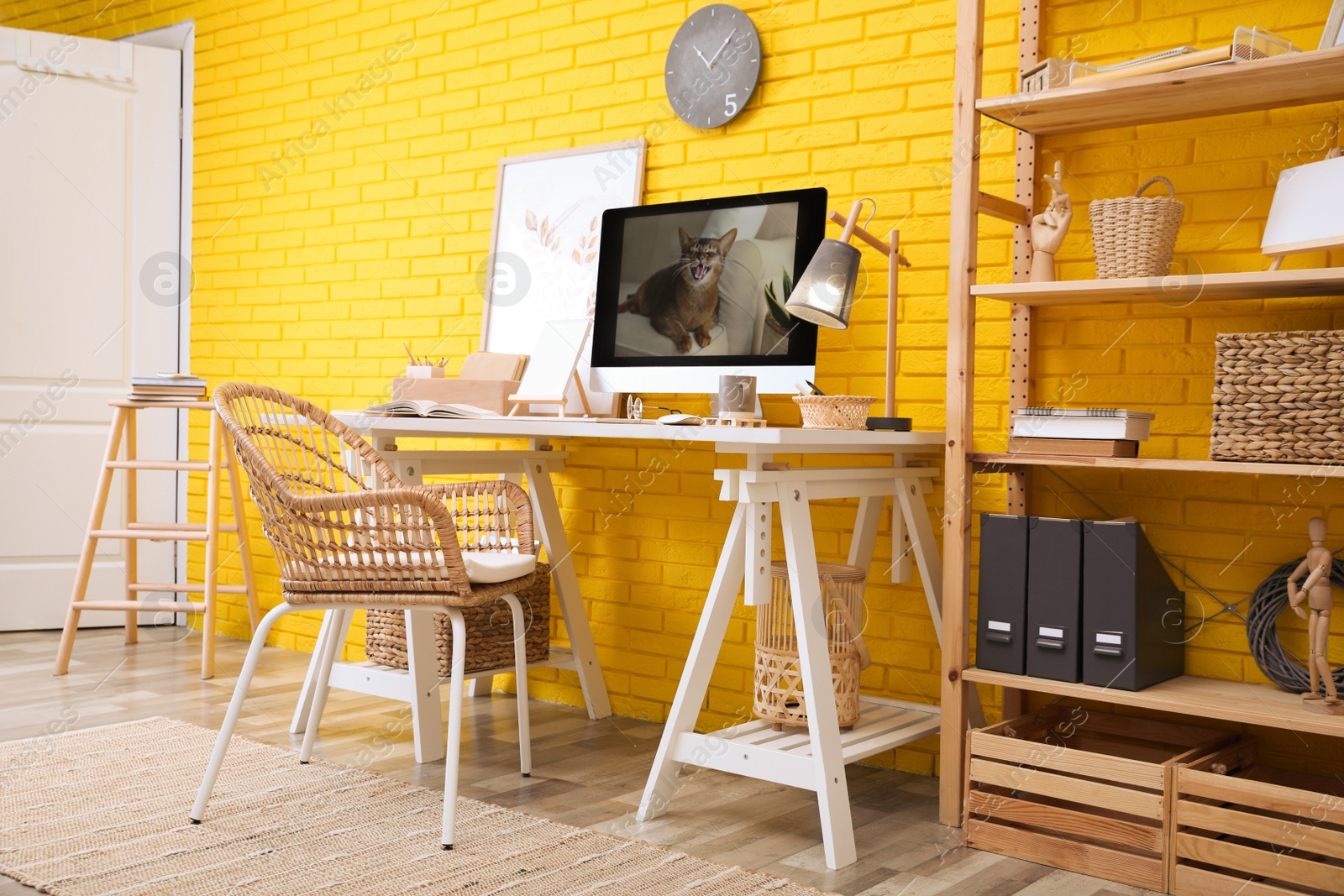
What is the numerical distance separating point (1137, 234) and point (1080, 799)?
3.34 ft

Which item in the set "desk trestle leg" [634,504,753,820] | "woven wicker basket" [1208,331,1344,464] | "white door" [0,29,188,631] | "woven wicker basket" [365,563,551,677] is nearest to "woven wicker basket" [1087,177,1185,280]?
"woven wicker basket" [1208,331,1344,464]

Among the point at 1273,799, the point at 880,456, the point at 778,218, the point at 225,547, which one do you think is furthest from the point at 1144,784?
the point at 225,547

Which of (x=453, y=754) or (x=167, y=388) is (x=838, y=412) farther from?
(x=167, y=388)

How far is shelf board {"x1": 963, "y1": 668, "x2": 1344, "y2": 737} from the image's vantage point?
193 centimetres

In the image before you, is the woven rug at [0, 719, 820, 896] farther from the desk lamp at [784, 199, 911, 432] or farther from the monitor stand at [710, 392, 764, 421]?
the desk lamp at [784, 199, 911, 432]

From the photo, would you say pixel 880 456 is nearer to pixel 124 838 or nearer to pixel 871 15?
pixel 871 15

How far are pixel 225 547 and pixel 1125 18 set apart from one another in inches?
138

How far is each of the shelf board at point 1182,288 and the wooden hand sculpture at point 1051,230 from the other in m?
0.06

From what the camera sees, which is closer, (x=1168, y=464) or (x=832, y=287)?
(x=1168, y=464)

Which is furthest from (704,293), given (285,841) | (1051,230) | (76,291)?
(76,291)

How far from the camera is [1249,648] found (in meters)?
2.26

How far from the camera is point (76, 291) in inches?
173

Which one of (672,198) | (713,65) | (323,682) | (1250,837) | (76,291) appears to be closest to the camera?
(1250,837)

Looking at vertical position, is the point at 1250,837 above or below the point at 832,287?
below
